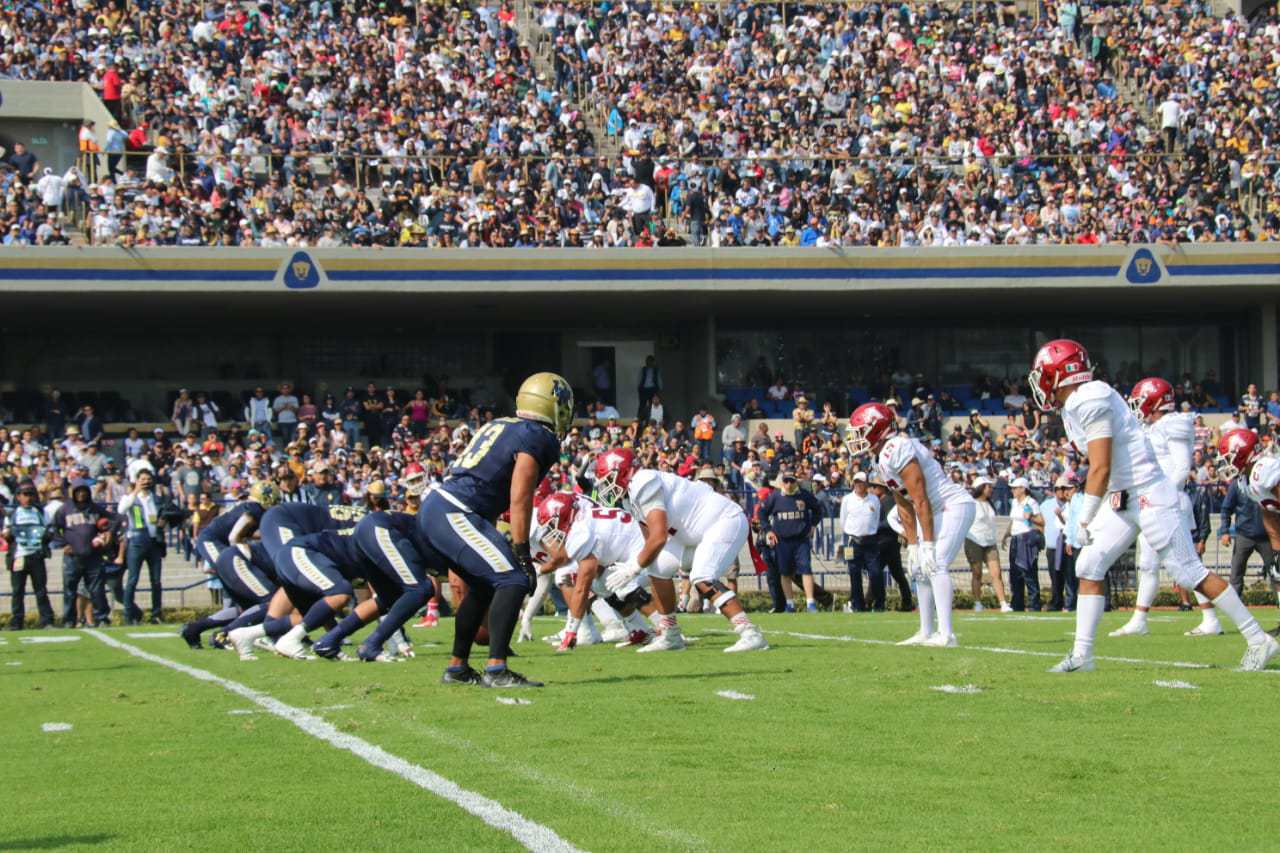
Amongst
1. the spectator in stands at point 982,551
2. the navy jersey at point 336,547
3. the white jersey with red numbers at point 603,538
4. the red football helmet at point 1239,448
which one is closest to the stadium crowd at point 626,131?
the spectator in stands at point 982,551

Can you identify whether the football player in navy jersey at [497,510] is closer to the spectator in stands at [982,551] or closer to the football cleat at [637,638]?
the football cleat at [637,638]

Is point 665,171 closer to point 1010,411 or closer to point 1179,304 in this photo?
point 1010,411

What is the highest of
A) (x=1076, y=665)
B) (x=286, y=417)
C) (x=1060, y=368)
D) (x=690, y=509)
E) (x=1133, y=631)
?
(x=286, y=417)

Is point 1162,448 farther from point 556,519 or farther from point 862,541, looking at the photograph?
Answer: point 862,541

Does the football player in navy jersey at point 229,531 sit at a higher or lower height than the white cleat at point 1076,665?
higher

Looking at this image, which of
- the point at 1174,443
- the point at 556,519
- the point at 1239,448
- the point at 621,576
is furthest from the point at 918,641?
the point at 1239,448

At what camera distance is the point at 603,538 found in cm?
1308

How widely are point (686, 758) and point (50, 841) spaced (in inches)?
92.3

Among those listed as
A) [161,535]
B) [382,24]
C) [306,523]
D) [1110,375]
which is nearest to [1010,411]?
[1110,375]

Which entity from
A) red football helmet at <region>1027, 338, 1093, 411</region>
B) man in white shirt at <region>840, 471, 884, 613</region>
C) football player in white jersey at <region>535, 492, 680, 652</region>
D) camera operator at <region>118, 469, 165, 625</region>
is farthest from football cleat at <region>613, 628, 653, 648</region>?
camera operator at <region>118, 469, 165, 625</region>

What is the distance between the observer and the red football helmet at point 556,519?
13.2 metres

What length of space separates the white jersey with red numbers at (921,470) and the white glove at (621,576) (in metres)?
2.07

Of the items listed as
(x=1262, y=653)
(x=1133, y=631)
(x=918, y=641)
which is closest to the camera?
(x=1262, y=653)

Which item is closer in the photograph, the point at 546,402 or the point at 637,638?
the point at 546,402
